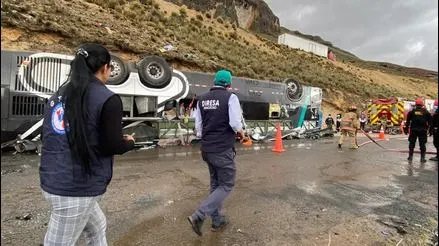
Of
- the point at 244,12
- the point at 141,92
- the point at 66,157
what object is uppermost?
the point at 244,12

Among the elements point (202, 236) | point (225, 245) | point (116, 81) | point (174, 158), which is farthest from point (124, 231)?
point (116, 81)

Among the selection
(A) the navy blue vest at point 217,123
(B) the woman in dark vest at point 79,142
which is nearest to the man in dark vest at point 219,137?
(A) the navy blue vest at point 217,123

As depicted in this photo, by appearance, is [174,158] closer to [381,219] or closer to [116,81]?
[116,81]

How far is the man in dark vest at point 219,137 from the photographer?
4062mm

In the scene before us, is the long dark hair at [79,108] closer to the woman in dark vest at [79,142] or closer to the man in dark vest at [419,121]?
the woman in dark vest at [79,142]

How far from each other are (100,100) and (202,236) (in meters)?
2.41

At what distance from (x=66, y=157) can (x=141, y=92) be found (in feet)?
31.4

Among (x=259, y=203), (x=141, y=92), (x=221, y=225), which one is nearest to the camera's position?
(x=221, y=225)

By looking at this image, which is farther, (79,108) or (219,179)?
(219,179)

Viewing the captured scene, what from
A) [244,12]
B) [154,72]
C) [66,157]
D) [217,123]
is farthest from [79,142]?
[244,12]

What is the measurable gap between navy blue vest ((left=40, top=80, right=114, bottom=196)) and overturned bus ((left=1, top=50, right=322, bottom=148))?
3.95 metres

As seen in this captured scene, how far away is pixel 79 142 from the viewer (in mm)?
2148

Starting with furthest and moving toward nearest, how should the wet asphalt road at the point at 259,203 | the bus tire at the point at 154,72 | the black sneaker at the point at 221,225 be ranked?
the bus tire at the point at 154,72, the black sneaker at the point at 221,225, the wet asphalt road at the point at 259,203

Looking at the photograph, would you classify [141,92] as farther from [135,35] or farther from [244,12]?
[244,12]
